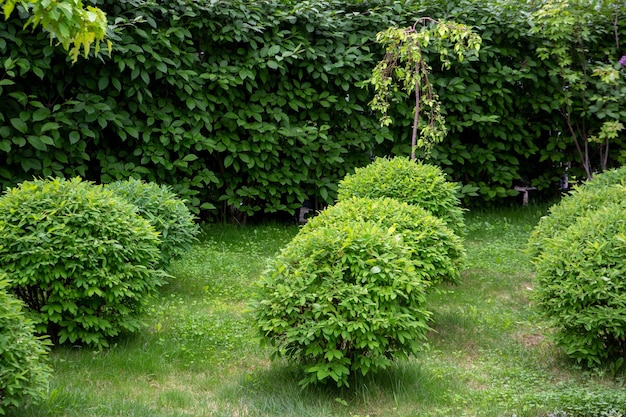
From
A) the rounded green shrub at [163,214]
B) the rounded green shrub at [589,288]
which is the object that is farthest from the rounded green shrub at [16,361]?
the rounded green shrub at [589,288]

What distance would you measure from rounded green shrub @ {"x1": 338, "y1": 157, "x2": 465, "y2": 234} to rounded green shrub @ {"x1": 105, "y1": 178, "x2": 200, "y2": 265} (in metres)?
1.41

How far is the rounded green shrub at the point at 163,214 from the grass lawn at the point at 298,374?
399mm

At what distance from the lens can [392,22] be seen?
323 inches

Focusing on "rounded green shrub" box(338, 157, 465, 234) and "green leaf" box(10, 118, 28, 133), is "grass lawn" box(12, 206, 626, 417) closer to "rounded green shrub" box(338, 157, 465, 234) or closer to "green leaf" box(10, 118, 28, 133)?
"rounded green shrub" box(338, 157, 465, 234)

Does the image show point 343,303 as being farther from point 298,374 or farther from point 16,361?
point 16,361

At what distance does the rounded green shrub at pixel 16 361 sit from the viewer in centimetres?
310

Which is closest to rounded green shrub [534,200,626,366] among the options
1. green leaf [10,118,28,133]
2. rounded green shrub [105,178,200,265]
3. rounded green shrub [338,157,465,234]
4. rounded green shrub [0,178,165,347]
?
rounded green shrub [338,157,465,234]

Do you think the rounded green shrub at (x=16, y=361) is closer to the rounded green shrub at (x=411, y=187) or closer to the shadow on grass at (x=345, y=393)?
the shadow on grass at (x=345, y=393)

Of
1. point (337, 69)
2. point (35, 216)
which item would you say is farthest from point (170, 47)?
point (35, 216)

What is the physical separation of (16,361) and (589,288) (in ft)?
9.74

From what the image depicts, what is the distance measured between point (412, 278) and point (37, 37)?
4598 mm

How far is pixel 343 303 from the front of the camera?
3656 millimetres

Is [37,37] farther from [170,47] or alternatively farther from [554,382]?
[554,382]

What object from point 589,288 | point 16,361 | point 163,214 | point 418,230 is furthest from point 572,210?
point 16,361
